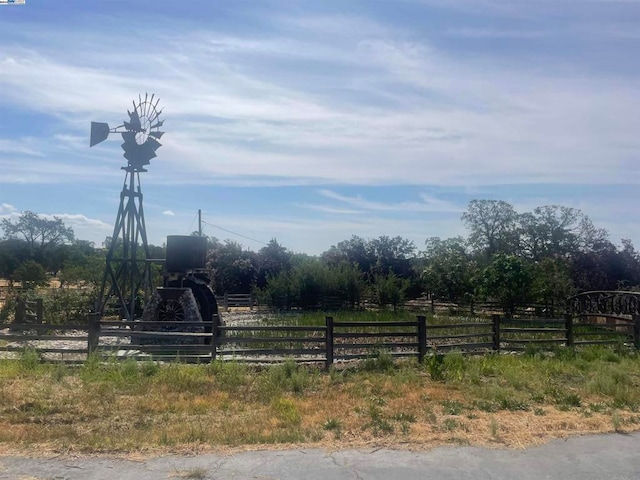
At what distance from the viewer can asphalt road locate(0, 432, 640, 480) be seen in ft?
20.5

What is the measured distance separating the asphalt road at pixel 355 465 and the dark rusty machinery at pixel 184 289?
1299 cm

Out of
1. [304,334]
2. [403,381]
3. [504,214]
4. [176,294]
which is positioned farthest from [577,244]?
[403,381]

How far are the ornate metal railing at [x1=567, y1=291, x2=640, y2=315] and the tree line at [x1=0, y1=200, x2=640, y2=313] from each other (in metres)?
1.74

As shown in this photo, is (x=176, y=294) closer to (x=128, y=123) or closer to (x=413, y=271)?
(x=128, y=123)

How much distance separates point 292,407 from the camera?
9.29 m

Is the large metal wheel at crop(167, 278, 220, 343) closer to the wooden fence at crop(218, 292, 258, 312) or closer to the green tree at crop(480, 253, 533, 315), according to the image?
the green tree at crop(480, 253, 533, 315)

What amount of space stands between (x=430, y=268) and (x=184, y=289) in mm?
29175

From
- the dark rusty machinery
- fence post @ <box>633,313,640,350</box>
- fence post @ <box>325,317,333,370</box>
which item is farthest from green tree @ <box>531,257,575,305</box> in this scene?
fence post @ <box>325,317,333,370</box>

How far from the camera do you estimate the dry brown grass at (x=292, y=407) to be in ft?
24.6

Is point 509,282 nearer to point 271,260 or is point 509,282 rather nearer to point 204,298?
point 204,298

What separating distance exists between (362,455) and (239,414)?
268cm

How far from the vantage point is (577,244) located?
5484cm

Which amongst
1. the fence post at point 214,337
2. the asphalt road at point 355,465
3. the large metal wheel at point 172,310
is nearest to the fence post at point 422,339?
the fence post at point 214,337

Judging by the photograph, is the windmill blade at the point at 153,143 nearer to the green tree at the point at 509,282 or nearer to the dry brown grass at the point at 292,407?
the dry brown grass at the point at 292,407
